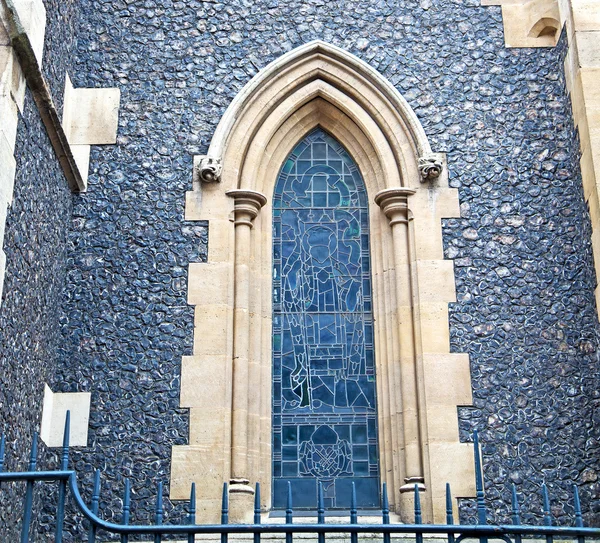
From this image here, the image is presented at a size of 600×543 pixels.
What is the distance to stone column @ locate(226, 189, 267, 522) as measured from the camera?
7.34 meters

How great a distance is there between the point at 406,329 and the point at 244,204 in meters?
1.72

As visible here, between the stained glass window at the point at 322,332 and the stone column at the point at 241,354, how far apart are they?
13.0 inches

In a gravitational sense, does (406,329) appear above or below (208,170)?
below

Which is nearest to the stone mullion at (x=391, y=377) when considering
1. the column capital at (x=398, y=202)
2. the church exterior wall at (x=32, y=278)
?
the column capital at (x=398, y=202)

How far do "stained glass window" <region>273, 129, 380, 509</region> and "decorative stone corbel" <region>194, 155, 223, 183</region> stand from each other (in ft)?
2.17

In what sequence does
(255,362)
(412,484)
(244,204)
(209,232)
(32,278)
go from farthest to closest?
(244,204), (209,232), (255,362), (412,484), (32,278)

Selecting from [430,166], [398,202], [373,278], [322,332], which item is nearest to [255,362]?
[322,332]

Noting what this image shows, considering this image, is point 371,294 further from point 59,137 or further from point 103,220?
point 59,137

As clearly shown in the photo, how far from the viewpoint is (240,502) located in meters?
7.30

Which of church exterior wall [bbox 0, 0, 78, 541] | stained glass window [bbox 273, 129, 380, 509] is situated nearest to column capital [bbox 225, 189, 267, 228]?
stained glass window [bbox 273, 129, 380, 509]

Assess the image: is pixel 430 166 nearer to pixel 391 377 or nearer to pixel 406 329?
pixel 406 329

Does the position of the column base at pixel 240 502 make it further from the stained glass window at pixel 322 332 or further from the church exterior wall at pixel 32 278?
the church exterior wall at pixel 32 278

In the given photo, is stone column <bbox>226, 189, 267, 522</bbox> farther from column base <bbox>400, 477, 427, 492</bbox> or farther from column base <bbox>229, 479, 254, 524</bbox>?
column base <bbox>400, 477, 427, 492</bbox>

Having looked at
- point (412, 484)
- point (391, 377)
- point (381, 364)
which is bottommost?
point (412, 484)
